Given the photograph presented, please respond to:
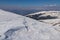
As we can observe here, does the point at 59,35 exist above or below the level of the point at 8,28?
below

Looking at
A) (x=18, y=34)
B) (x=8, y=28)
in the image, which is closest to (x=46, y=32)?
(x=18, y=34)

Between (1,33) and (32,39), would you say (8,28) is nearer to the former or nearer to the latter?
(1,33)

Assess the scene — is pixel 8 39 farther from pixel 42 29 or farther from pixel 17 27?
pixel 42 29

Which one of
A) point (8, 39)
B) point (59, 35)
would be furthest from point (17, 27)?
point (59, 35)

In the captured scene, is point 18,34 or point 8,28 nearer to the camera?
point 18,34

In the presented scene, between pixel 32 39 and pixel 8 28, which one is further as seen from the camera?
pixel 8 28

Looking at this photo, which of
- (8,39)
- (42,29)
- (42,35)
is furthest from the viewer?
(42,29)

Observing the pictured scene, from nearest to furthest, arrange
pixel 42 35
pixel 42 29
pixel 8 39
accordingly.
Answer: pixel 8 39
pixel 42 35
pixel 42 29
